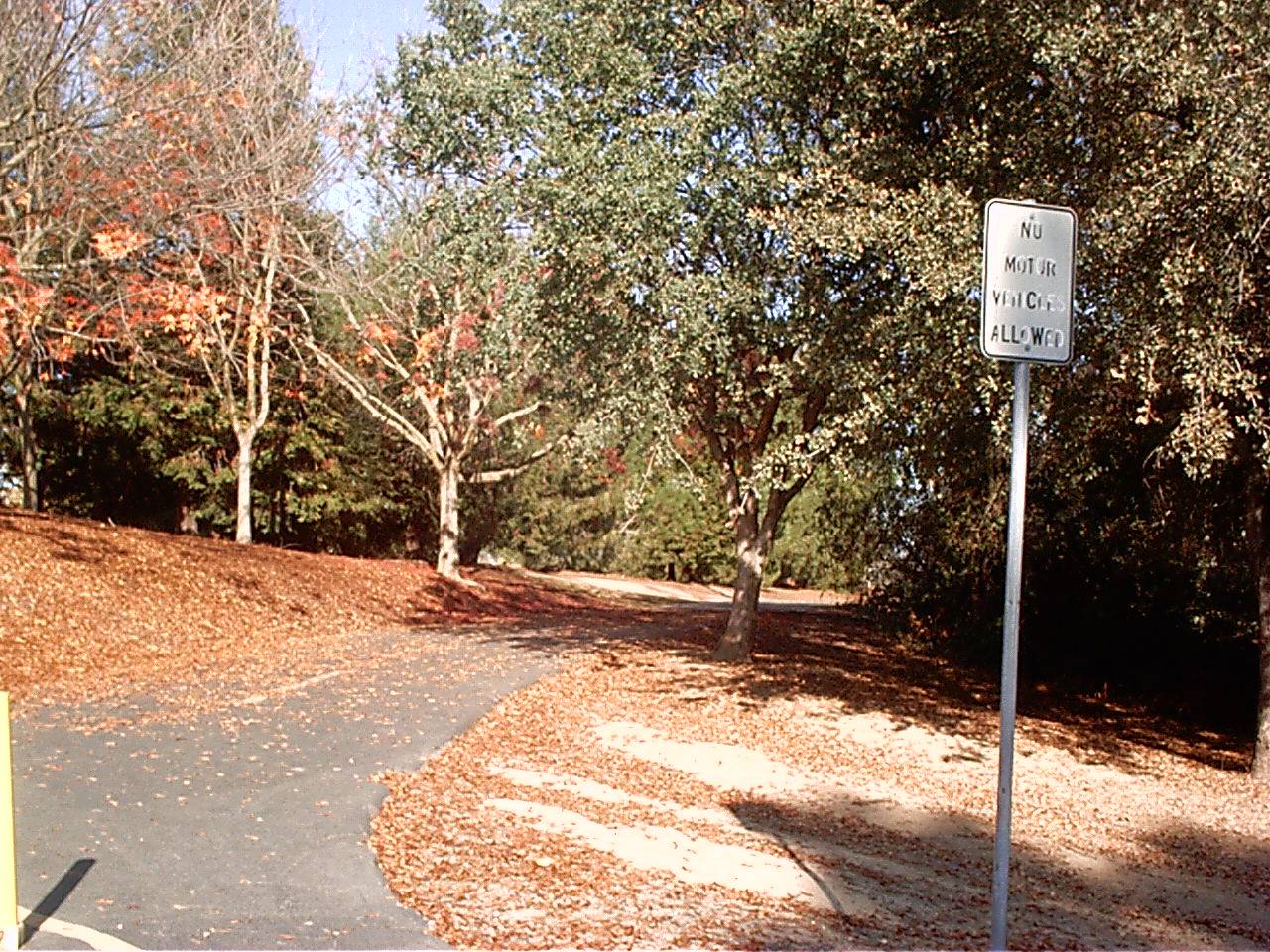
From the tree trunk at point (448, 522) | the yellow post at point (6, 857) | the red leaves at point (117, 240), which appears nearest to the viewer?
the yellow post at point (6, 857)

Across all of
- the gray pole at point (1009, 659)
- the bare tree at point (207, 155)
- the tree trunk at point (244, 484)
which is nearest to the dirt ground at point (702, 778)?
the tree trunk at point (244, 484)

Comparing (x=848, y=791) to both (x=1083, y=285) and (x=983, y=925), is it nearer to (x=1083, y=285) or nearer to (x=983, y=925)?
(x=983, y=925)

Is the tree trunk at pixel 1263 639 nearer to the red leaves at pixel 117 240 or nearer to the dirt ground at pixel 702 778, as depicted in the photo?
the dirt ground at pixel 702 778

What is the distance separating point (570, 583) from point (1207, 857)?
27088mm

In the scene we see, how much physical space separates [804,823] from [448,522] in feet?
66.4

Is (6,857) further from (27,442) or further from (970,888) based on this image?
(27,442)

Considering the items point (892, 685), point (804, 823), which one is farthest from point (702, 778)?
point (892, 685)

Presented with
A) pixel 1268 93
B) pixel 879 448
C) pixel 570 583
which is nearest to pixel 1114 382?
pixel 879 448

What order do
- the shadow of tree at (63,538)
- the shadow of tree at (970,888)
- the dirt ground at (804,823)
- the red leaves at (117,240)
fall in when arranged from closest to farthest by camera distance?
the dirt ground at (804,823), the shadow of tree at (970,888), the red leaves at (117,240), the shadow of tree at (63,538)

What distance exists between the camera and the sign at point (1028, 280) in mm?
5020

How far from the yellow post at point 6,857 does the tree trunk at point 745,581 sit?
13360 mm

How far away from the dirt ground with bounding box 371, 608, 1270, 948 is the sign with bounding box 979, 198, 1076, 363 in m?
3.24

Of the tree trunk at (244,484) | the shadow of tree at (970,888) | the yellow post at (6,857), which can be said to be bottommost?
the shadow of tree at (970,888)

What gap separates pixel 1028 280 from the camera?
5.07 meters
